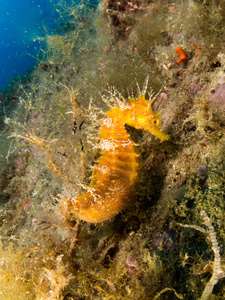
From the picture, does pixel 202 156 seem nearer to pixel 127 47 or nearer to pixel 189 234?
pixel 189 234

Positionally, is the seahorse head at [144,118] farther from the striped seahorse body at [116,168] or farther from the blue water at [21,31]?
the blue water at [21,31]

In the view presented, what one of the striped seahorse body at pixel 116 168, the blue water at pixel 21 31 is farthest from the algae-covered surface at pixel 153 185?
the blue water at pixel 21 31

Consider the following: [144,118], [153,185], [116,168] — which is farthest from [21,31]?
[153,185]

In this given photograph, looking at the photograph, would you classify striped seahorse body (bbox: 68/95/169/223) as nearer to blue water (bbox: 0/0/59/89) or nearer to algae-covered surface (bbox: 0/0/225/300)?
algae-covered surface (bbox: 0/0/225/300)

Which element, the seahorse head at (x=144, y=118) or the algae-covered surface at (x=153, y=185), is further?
the seahorse head at (x=144, y=118)

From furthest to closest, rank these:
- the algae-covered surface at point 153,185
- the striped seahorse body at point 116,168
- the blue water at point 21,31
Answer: the blue water at point 21,31, the striped seahorse body at point 116,168, the algae-covered surface at point 153,185

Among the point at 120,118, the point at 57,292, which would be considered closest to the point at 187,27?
the point at 120,118

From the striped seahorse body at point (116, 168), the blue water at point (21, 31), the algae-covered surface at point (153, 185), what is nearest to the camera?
the algae-covered surface at point (153, 185)
